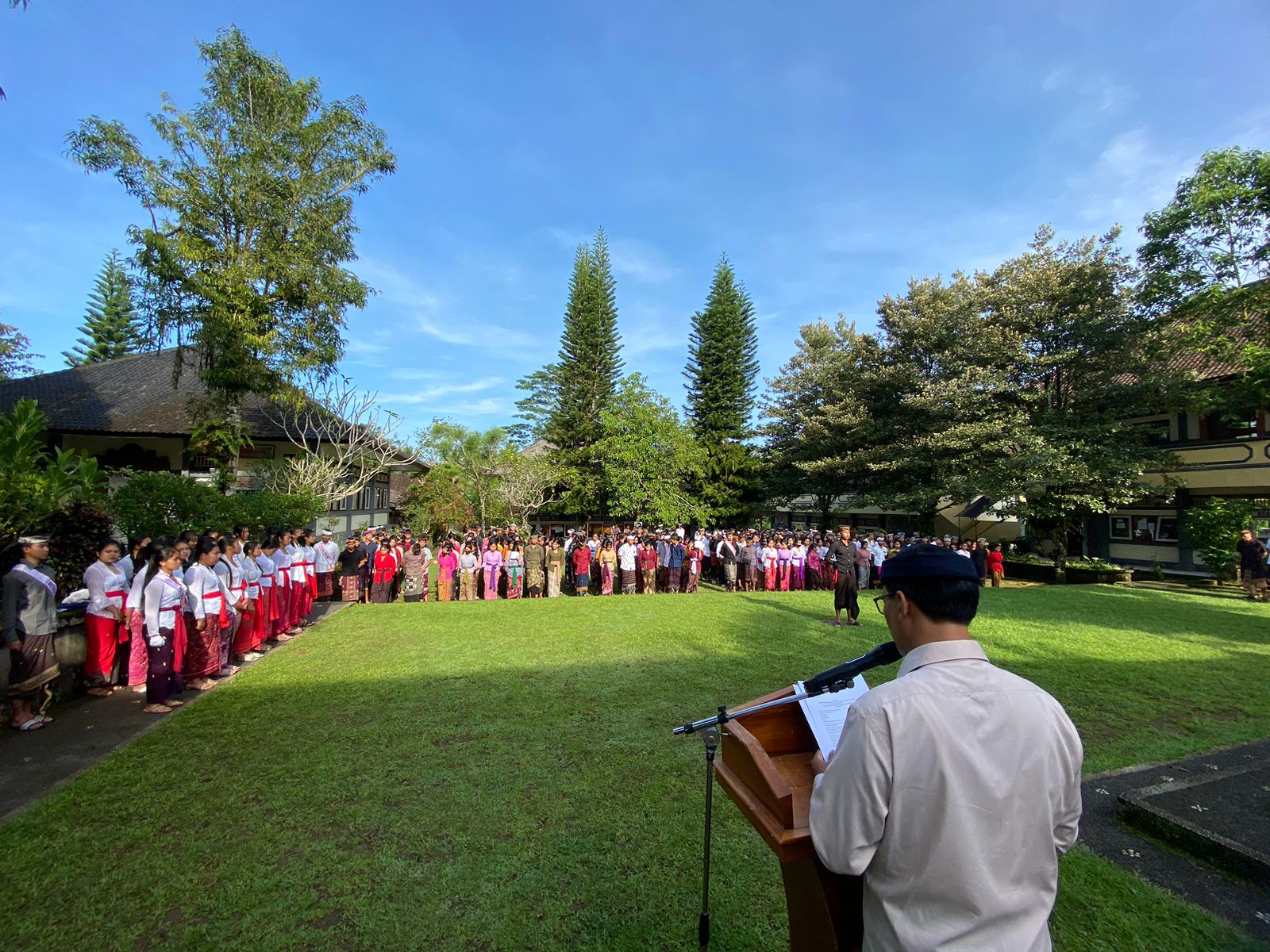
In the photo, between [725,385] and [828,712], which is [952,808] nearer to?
[828,712]

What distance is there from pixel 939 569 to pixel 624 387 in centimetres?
2078

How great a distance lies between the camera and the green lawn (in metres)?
2.64

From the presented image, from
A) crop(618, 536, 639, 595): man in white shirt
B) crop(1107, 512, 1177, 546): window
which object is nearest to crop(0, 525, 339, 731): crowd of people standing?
crop(618, 536, 639, 595): man in white shirt

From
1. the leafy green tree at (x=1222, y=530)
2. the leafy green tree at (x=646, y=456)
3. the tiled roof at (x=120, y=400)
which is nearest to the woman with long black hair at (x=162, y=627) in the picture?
the tiled roof at (x=120, y=400)

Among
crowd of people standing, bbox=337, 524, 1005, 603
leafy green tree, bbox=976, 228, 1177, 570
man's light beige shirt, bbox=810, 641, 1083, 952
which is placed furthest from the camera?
leafy green tree, bbox=976, 228, 1177, 570

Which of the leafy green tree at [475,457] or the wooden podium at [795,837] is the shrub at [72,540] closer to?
the wooden podium at [795,837]

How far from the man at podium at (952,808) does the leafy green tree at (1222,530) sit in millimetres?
20321

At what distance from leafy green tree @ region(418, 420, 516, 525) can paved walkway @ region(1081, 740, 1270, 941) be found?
20.8 m

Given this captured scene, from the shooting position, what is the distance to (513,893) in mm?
2832

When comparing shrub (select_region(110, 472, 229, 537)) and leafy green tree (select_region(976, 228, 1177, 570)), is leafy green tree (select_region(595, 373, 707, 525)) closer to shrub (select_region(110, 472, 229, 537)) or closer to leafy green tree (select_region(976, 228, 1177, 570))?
leafy green tree (select_region(976, 228, 1177, 570))

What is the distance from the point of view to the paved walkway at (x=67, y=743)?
3.94m

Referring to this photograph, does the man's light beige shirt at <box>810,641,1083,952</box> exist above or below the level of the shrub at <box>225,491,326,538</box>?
below

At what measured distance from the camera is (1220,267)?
44.3 ft

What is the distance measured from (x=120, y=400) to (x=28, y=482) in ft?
52.8
